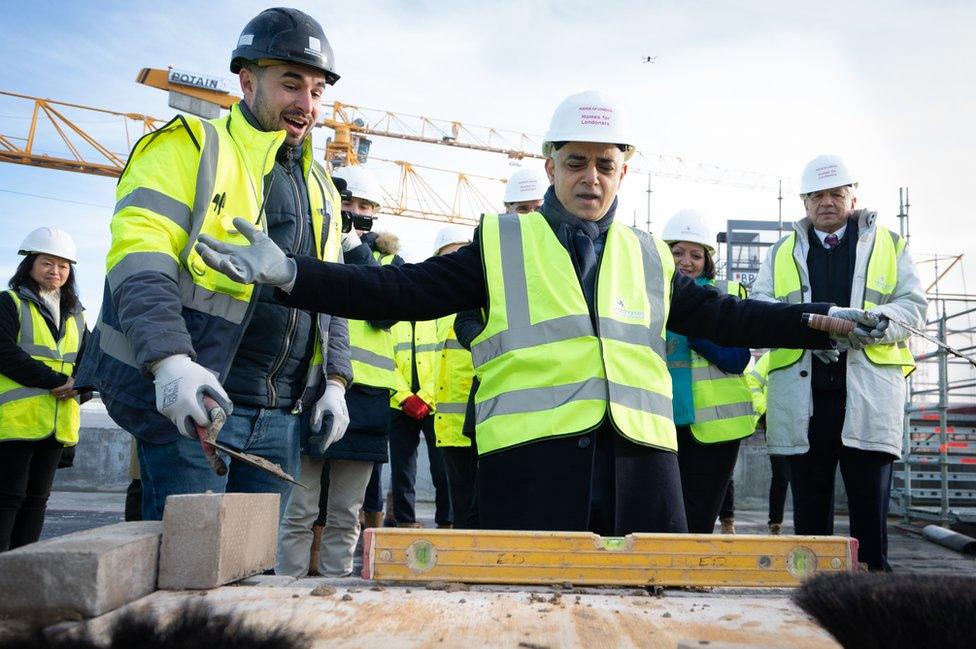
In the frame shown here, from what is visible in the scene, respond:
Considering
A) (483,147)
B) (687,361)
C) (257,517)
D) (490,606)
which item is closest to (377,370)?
(687,361)

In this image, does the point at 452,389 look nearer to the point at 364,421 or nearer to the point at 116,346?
the point at 364,421

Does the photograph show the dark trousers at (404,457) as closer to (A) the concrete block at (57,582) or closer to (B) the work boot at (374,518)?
(B) the work boot at (374,518)

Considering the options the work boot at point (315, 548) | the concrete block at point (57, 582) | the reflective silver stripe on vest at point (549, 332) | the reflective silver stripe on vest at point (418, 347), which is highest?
the reflective silver stripe on vest at point (418, 347)

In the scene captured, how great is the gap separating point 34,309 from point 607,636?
5760 mm

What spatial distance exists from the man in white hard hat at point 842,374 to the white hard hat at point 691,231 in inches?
21.1

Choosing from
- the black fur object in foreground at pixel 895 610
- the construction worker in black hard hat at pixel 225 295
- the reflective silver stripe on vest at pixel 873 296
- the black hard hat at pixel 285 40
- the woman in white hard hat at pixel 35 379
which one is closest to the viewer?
the black fur object in foreground at pixel 895 610

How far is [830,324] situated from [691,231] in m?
2.37

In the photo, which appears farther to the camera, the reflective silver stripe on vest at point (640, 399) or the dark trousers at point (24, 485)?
the dark trousers at point (24, 485)

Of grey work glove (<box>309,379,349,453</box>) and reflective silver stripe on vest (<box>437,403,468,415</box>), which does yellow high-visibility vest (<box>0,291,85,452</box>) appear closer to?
reflective silver stripe on vest (<box>437,403,468,415</box>)

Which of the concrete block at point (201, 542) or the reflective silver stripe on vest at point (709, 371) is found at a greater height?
the reflective silver stripe on vest at point (709, 371)

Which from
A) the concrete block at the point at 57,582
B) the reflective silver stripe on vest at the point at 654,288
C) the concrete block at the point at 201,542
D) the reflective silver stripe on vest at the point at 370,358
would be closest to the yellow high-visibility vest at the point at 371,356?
the reflective silver stripe on vest at the point at 370,358

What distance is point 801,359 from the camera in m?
4.61

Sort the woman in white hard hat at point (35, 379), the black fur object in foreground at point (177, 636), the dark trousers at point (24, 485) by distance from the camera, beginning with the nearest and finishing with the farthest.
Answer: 1. the black fur object in foreground at point (177, 636)
2. the dark trousers at point (24, 485)
3. the woman in white hard hat at point (35, 379)

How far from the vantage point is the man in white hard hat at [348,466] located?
5000 mm
